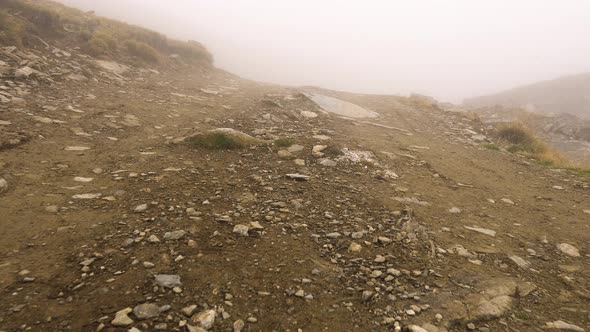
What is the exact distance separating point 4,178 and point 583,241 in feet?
→ 26.5

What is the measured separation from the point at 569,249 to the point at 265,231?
4.03 meters

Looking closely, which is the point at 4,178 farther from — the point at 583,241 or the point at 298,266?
the point at 583,241

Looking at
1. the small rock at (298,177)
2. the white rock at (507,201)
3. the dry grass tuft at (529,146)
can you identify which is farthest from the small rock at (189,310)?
the dry grass tuft at (529,146)

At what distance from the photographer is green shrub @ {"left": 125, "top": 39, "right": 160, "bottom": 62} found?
569 inches

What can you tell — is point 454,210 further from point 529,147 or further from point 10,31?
point 10,31

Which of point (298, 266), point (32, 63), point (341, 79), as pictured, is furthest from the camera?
point (341, 79)

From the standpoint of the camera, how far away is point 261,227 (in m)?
4.20

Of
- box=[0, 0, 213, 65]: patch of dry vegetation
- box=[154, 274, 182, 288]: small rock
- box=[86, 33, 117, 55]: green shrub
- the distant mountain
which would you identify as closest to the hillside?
box=[154, 274, 182, 288]: small rock

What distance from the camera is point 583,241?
474 centimetres

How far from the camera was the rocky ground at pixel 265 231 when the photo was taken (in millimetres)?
2986

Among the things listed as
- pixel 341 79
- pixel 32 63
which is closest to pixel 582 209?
pixel 32 63

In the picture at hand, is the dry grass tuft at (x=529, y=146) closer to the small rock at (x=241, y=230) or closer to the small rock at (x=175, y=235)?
the small rock at (x=241, y=230)

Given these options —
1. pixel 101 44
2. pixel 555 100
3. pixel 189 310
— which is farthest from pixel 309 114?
pixel 555 100

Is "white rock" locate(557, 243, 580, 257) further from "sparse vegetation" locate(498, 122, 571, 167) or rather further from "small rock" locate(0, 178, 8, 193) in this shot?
"small rock" locate(0, 178, 8, 193)
